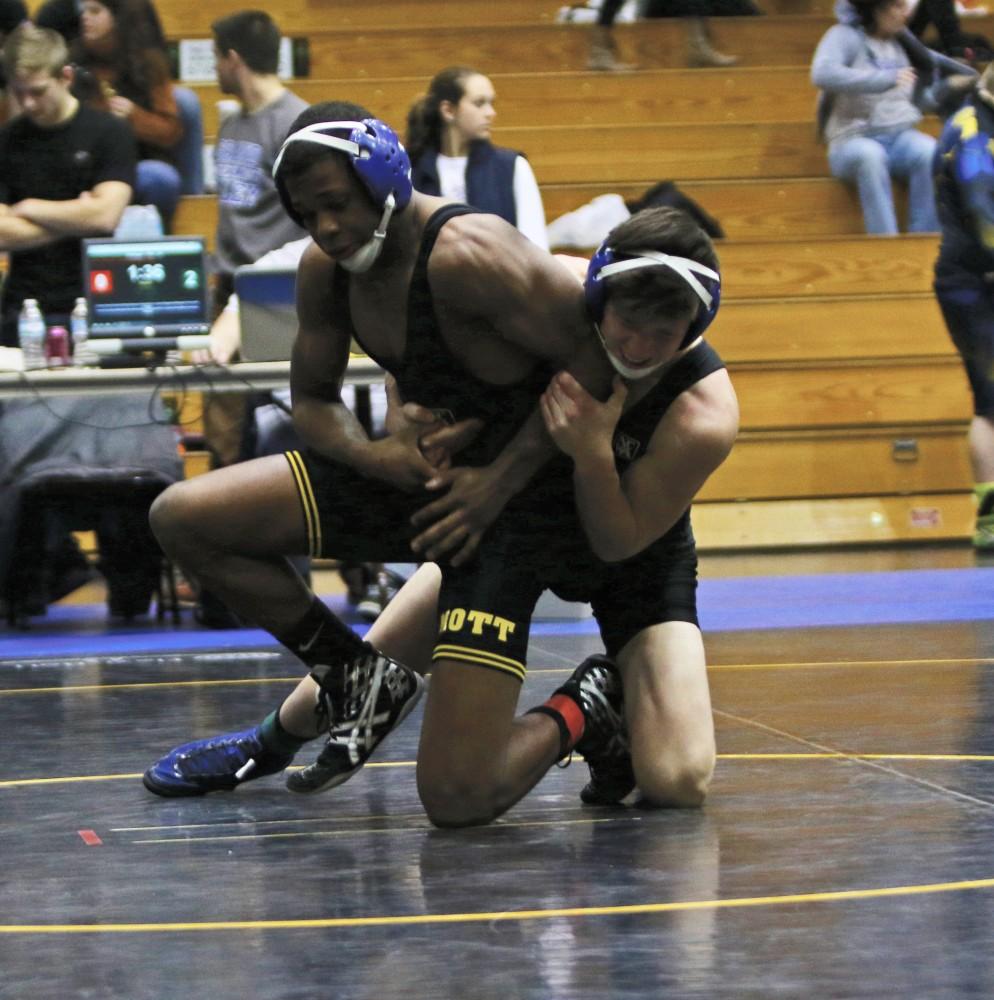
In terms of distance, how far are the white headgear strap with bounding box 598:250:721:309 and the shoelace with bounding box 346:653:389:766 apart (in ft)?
2.48

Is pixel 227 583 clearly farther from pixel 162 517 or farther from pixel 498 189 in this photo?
pixel 498 189

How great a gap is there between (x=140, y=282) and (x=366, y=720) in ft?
8.71

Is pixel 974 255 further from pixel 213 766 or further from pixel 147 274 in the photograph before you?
pixel 213 766

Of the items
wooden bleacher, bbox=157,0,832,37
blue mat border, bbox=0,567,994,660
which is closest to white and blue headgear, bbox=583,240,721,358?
blue mat border, bbox=0,567,994,660

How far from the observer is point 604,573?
3318mm

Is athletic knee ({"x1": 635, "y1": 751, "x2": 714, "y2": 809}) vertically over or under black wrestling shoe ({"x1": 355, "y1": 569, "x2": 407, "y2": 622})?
over

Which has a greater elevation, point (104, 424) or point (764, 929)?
point (104, 424)

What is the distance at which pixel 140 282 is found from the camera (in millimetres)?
5586

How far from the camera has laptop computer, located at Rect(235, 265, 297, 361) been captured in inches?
219

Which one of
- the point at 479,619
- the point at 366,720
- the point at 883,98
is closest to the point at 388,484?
the point at 479,619

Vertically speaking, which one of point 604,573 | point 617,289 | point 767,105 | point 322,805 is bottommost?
point 322,805

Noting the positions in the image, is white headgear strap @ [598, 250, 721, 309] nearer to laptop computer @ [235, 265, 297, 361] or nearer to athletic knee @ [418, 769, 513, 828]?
athletic knee @ [418, 769, 513, 828]

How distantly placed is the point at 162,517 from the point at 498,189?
3.22 m

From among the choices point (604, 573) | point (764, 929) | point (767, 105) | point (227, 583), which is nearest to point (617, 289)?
point (604, 573)
